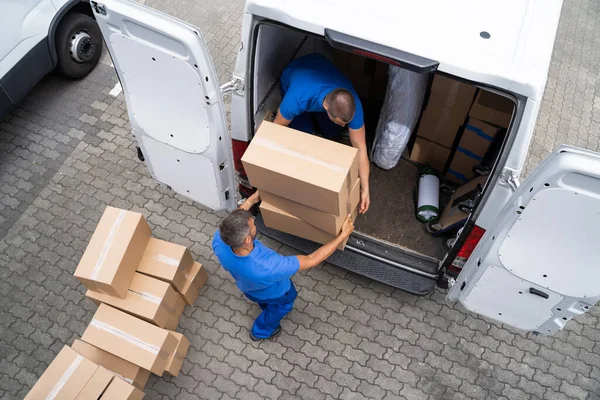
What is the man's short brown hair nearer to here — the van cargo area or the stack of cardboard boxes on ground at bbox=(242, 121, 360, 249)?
the stack of cardboard boxes on ground at bbox=(242, 121, 360, 249)

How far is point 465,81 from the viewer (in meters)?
2.41

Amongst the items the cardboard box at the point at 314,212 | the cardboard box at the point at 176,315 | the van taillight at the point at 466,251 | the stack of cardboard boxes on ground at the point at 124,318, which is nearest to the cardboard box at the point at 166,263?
the stack of cardboard boxes on ground at the point at 124,318

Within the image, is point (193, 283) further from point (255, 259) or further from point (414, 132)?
point (414, 132)

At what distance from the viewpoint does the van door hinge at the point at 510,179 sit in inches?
98.4

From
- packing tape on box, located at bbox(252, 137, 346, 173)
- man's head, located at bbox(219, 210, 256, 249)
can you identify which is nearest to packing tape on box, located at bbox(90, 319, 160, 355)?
man's head, located at bbox(219, 210, 256, 249)

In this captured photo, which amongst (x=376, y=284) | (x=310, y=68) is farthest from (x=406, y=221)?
(x=310, y=68)

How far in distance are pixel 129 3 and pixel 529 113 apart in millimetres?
2112

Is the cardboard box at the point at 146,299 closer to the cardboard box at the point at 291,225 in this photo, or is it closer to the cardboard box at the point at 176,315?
the cardboard box at the point at 176,315

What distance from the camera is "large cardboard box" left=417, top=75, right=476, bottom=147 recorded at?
3484 millimetres

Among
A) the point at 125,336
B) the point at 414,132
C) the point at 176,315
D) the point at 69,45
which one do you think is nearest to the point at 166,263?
the point at 176,315

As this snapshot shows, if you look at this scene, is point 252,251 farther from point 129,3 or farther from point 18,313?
point 18,313

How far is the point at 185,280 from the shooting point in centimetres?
361

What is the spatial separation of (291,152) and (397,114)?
1.21 meters

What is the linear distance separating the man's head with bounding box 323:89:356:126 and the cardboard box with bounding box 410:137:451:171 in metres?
1.15
